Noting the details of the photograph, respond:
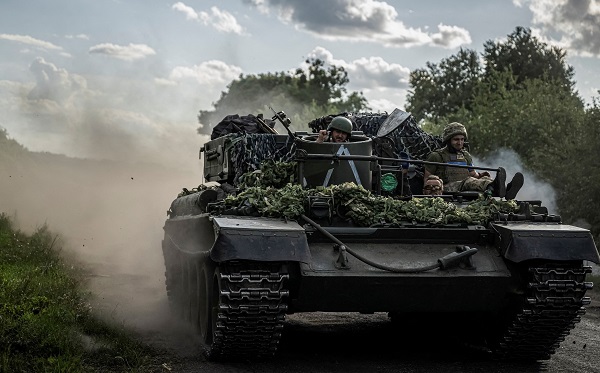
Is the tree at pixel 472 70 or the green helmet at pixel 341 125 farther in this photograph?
the tree at pixel 472 70

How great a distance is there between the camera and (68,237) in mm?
20500

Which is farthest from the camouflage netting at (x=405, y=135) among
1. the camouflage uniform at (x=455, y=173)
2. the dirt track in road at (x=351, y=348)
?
the dirt track in road at (x=351, y=348)

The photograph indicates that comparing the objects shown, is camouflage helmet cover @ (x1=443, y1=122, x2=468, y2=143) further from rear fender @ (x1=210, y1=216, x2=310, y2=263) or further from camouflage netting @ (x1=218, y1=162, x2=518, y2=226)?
rear fender @ (x1=210, y1=216, x2=310, y2=263)

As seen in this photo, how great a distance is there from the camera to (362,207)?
8.88 meters

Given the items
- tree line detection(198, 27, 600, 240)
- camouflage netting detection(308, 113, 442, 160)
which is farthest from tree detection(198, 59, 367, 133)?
camouflage netting detection(308, 113, 442, 160)

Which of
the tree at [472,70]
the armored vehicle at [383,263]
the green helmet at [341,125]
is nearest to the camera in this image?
the armored vehicle at [383,263]

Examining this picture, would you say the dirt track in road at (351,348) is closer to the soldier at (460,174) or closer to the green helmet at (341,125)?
the soldier at (460,174)

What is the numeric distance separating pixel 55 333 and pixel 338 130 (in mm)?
3501

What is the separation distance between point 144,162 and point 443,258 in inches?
829

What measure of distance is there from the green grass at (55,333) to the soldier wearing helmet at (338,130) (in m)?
2.80

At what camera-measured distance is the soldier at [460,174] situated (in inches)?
409

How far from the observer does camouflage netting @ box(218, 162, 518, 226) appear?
8.80m

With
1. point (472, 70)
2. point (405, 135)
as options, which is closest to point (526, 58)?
point (472, 70)

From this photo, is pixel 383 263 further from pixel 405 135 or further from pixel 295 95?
pixel 295 95
